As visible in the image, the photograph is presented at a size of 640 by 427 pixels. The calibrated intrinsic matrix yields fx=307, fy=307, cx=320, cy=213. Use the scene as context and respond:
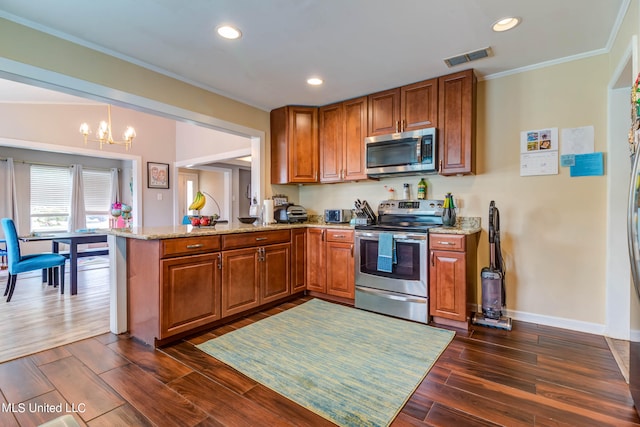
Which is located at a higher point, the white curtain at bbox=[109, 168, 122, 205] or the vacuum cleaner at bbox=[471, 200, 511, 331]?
the white curtain at bbox=[109, 168, 122, 205]

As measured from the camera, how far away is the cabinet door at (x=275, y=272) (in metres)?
3.14

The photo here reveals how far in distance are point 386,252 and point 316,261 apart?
95cm

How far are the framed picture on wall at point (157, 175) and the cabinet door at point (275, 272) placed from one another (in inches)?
166

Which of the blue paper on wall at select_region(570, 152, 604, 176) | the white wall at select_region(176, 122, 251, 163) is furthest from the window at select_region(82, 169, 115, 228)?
the blue paper on wall at select_region(570, 152, 604, 176)

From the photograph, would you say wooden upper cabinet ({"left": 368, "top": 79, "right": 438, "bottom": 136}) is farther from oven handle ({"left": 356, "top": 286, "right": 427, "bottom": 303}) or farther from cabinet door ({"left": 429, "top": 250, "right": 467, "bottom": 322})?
oven handle ({"left": 356, "top": 286, "right": 427, "bottom": 303})

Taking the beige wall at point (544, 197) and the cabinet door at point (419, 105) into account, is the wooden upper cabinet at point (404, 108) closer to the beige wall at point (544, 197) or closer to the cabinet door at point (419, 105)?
the cabinet door at point (419, 105)

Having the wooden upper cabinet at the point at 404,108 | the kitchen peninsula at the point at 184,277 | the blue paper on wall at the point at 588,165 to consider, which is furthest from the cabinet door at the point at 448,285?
the wooden upper cabinet at the point at 404,108

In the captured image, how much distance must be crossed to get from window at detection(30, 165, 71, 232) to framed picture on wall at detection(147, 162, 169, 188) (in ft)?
5.68

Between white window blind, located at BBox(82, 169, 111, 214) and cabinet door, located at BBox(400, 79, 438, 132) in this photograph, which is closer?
cabinet door, located at BBox(400, 79, 438, 132)

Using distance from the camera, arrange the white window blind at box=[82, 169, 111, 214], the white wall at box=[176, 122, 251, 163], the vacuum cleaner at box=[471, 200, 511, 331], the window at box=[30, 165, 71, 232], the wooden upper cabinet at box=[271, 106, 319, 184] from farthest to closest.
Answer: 1. the white window blind at box=[82, 169, 111, 214]
2. the window at box=[30, 165, 71, 232]
3. the white wall at box=[176, 122, 251, 163]
4. the wooden upper cabinet at box=[271, 106, 319, 184]
5. the vacuum cleaner at box=[471, 200, 511, 331]

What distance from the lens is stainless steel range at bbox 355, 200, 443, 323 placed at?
282 centimetres

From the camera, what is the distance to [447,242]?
8.83 ft

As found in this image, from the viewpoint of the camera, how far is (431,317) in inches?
111

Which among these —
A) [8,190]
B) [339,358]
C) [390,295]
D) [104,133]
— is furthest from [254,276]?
[8,190]
